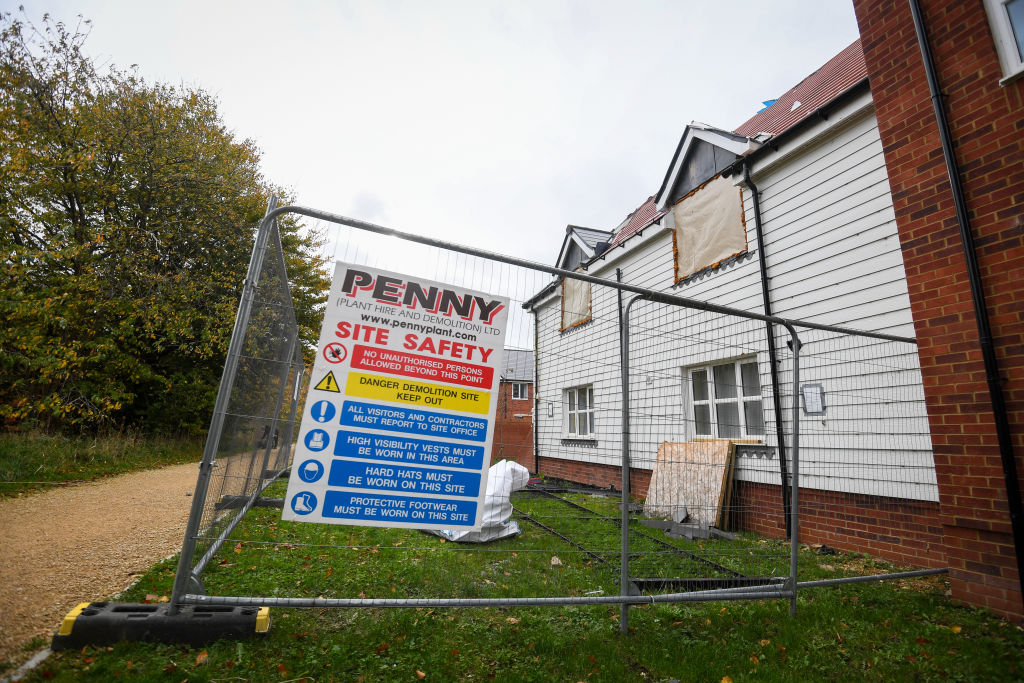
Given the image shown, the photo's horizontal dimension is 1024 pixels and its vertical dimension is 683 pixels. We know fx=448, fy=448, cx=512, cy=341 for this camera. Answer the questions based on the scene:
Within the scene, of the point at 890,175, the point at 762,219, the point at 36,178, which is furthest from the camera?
the point at 36,178

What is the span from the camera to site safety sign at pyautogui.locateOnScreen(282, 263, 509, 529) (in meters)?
2.31

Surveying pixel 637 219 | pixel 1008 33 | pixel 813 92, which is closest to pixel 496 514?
pixel 1008 33

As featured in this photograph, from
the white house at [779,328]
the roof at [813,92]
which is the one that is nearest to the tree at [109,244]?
the white house at [779,328]

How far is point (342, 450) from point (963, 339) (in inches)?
185

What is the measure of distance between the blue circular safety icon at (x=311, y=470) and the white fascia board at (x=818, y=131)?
21.6ft

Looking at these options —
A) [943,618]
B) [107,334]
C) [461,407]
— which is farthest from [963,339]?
[107,334]

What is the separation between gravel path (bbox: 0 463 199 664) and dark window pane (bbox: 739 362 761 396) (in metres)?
7.10

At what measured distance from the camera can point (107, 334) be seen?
36.3 feet

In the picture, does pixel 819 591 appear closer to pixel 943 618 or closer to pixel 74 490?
pixel 943 618

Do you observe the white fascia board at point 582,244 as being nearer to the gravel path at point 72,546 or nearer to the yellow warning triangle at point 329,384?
the gravel path at point 72,546

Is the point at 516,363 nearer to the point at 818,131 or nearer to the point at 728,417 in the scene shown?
the point at 728,417

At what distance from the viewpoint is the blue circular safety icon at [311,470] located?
7.41ft

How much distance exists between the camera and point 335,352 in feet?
7.77

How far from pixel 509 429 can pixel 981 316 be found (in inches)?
147
